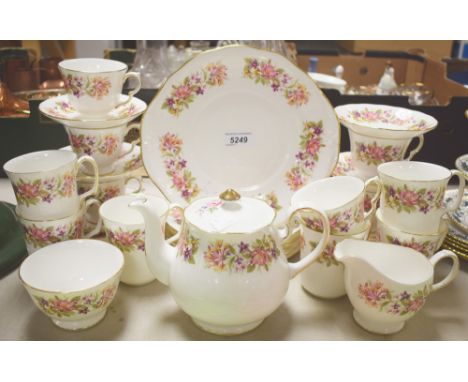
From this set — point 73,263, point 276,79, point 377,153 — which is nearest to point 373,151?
point 377,153

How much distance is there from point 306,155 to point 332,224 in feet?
0.74

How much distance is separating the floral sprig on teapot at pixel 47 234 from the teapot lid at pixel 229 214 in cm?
28

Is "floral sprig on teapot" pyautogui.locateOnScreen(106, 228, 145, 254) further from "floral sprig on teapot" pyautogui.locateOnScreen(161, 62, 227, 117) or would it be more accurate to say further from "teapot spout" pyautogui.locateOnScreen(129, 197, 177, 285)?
"floral sprig on teapot" pyautogui.locateOnScreen(161, 62, 227, 117)

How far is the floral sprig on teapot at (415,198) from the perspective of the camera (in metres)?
0.83

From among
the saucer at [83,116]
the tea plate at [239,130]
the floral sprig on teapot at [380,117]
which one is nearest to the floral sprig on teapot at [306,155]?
the tea plate at [239,130]

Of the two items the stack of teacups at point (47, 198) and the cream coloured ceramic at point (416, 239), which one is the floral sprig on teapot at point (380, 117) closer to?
the cream coloured ceramic at point (416, 239)

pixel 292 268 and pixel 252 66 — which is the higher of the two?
pixel 252 66

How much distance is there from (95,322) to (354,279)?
1.33 ft

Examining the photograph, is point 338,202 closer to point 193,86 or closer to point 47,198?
point 193,86

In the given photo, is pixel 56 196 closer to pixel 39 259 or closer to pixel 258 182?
pixel 39 259

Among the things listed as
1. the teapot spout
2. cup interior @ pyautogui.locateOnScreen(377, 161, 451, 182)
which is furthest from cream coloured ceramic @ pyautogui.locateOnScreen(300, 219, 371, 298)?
the teapot spout

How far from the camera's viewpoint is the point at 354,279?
0.75 metres

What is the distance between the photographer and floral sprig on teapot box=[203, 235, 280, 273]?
2.24 feet
